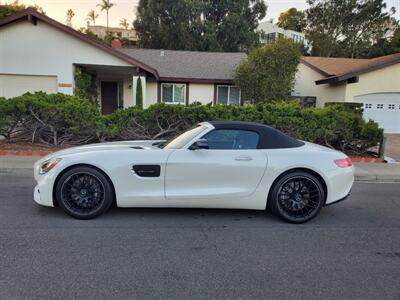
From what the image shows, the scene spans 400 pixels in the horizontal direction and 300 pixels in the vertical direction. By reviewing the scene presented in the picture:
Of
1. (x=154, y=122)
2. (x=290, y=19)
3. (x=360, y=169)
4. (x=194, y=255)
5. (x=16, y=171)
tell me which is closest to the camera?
(x=194, y=255)

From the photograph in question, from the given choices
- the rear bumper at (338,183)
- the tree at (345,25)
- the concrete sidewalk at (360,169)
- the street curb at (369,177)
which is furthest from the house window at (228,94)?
the tree at (345,25)

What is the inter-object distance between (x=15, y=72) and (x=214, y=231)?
1303 cm

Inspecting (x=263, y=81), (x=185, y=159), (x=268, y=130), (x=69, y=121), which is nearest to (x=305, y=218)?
(x=268, y=130)

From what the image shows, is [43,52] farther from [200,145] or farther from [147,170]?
[200,145]

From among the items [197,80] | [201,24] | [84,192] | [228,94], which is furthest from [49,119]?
[201,24]

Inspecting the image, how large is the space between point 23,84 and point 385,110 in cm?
1794

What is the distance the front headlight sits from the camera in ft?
14.4

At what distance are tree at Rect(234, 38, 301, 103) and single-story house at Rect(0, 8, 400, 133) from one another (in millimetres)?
2488

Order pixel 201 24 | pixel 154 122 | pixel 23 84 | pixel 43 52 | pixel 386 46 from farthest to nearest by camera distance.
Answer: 1. pixel 386 46
2. pixel 201 24
3. pixel 23 84
4. pixel 43 52
5. pixel 154 122

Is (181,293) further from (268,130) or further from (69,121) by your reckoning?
(69,121)

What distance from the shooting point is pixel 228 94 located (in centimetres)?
1861

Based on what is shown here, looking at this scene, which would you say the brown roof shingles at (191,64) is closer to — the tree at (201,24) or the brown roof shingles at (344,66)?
the brown roof shingles at (344,66)

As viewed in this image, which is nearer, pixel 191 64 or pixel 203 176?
pixel 203 176

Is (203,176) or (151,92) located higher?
(151,92)
